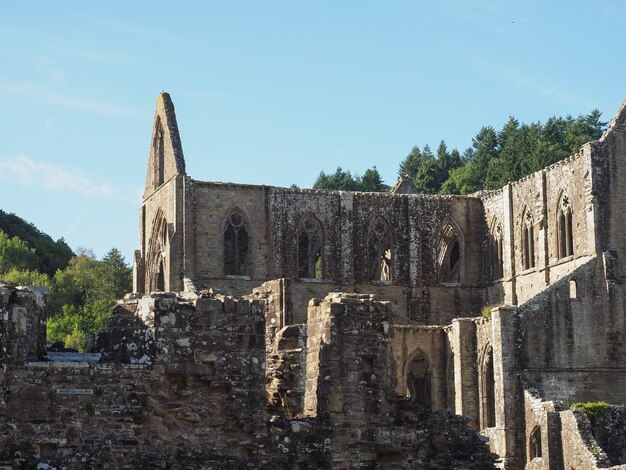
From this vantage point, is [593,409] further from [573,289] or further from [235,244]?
[235,244]

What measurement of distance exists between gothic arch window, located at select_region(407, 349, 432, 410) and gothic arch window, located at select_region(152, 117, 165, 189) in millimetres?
11291

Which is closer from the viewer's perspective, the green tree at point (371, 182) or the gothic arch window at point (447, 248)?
the gothic arch window at point (447, 248)

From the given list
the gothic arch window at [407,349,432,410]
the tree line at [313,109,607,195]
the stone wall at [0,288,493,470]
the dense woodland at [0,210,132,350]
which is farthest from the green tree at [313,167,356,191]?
the stone wall at [0,288,493,470]

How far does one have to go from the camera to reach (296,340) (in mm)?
24375

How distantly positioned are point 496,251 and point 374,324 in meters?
35.5

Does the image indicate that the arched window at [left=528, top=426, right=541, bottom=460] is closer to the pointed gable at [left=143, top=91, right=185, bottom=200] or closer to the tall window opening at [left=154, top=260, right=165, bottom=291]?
the tall window opening at [left=154, top=260, right=165, bottom=291]

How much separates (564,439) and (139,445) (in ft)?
88.1

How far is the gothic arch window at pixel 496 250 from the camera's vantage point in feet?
190

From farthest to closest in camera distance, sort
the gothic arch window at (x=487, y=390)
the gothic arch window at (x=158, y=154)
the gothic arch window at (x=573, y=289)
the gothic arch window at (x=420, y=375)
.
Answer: the gothic arch window at (x=158, y=154)
the gothic arch window at (x=420, y=375)
the gothic arch window at (x=573, y=289)
the gothic arch window at (x=487, y=390)

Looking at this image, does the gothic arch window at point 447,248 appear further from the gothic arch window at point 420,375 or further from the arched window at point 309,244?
the gothic arch window at point 420,375

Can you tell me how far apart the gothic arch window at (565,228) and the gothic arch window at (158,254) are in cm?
1308

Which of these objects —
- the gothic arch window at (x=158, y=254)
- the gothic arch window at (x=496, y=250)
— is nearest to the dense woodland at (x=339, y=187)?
the gothic arch window at (x=158, y=254)

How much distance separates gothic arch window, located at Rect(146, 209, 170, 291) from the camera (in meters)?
55.9

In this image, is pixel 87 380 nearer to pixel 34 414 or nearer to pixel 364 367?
pixel 34 414
